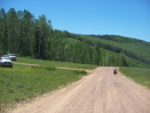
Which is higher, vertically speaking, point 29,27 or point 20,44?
point 29,27

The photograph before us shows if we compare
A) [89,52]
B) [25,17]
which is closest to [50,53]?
[25,17]

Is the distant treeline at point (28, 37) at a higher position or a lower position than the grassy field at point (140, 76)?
higher

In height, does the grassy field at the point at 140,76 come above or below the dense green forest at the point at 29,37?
below

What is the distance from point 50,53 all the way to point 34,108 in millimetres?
76594

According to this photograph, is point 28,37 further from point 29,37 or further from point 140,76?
point 140,76

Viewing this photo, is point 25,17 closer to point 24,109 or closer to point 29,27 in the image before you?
point 29,27

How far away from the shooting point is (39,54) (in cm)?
7394

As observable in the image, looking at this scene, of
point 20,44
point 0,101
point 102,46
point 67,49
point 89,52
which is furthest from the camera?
point 102,46

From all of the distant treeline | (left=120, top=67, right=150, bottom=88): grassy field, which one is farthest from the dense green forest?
(left=120, top=67, right=150, bottom=88): grassy field

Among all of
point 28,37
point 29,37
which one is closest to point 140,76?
point 29,37

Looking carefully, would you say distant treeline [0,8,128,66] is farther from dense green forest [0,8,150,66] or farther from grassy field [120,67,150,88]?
grassy field [120,67,150,88]

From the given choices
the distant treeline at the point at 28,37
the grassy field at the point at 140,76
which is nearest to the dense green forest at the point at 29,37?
the distant treeline at the point at 28,37

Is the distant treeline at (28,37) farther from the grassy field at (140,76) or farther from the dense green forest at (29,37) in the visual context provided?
the grassy field at (140,76)

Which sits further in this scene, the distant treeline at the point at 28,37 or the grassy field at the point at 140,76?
the distant treeline at the point at 28,37
